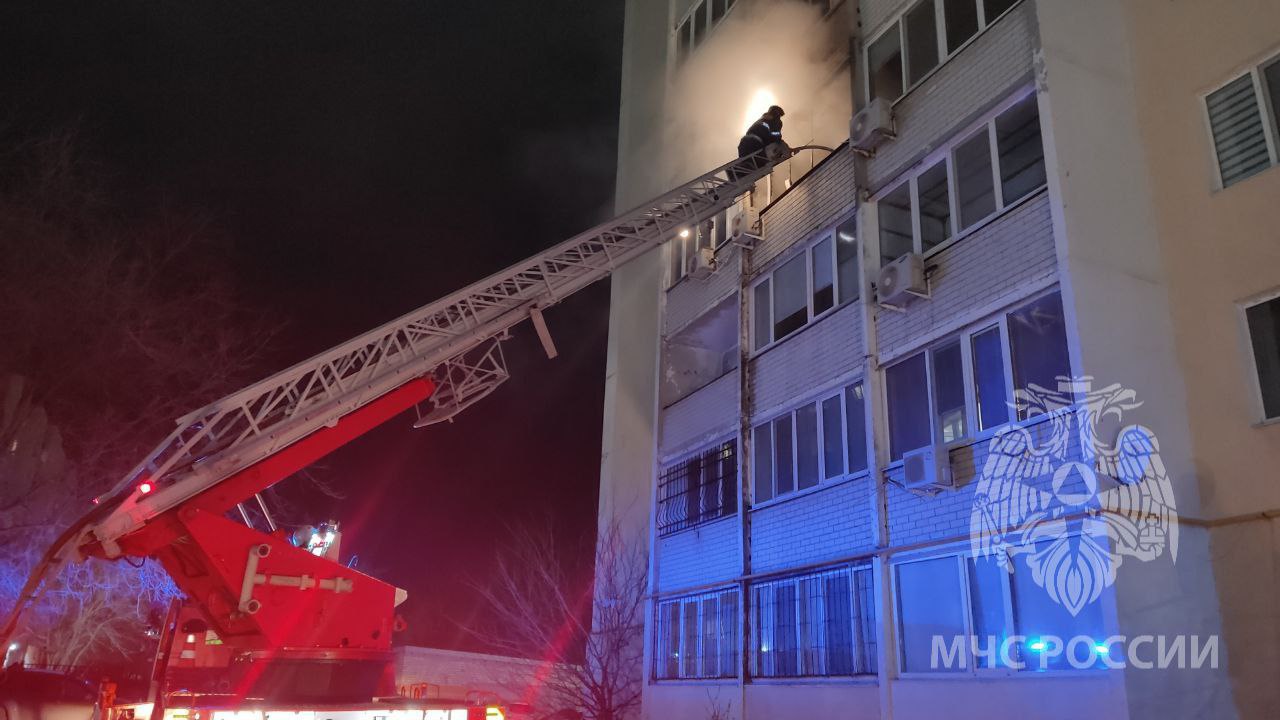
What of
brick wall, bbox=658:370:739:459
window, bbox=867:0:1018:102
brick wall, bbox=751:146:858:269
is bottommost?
brick wall, bbox=658:370:739:459

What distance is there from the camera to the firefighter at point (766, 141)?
14.9 meters

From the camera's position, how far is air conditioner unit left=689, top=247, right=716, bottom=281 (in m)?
15.9

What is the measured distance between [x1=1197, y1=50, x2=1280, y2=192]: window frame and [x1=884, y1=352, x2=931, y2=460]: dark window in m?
3.64

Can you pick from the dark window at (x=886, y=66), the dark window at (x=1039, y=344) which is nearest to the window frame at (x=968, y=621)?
the dark window at (x=1039, y=344)

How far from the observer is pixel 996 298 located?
9.62 metres

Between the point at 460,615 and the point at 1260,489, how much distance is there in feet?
119

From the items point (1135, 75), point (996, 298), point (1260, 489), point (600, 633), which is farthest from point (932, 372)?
point (600, 633)

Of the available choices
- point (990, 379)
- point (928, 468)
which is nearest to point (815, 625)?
point (928, 468)

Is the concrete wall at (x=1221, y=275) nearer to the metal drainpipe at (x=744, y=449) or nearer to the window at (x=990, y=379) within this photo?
the window at (x=990, y=379)

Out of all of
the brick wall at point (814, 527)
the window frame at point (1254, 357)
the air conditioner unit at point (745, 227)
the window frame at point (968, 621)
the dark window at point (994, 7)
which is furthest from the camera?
the air conditioner unit at point (745, 227)

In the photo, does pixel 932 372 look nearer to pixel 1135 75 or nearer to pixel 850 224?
pixel 850 224

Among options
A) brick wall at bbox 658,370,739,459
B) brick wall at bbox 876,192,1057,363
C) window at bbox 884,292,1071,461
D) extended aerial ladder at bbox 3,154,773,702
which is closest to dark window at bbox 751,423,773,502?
brick wall at bbox 658,370,739,459

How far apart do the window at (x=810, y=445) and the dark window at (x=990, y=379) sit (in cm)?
197

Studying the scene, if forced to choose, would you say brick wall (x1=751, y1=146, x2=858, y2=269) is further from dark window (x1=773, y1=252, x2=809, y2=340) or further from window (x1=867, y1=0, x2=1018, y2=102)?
window (x1=867, y1=0, x2=1018, y2=102)
